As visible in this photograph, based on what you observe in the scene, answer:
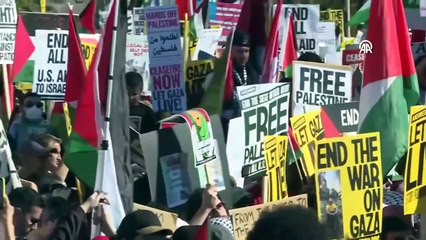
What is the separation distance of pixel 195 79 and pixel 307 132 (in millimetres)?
2695

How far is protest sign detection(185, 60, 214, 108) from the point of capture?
10.6 m

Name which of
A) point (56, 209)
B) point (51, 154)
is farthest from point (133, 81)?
point (56, 209)

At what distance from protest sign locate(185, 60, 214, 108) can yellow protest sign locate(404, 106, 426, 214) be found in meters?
3.43

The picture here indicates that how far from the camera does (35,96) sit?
10.7 meters

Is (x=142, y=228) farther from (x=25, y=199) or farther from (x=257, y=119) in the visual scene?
(x=257, y=119)

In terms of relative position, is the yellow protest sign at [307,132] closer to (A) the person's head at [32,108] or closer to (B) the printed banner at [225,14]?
(A) the person's head at [32,108]

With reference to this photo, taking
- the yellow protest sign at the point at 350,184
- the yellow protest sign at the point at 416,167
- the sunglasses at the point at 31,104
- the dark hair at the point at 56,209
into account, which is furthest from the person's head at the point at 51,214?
the sunglasses at the point at 31,104

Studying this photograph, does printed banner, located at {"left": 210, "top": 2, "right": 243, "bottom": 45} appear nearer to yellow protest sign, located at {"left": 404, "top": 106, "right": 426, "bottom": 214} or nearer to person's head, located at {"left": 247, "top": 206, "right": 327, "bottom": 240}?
yellow protest sign, located at {"left": 404, "top": 106, "right": 426, "bottom": 214}

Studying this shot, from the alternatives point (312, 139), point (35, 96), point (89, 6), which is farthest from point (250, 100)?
point (89, 6)

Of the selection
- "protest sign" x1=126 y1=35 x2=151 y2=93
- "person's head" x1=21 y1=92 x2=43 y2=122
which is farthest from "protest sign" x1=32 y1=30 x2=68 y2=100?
"protest sign" x1=126 y1=35 x2=151 y2=93

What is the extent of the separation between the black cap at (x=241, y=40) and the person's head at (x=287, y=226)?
23.8 feet

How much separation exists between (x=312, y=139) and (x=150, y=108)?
2.46 meters

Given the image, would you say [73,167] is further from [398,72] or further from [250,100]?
[398,72]

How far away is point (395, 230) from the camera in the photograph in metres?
6.82
